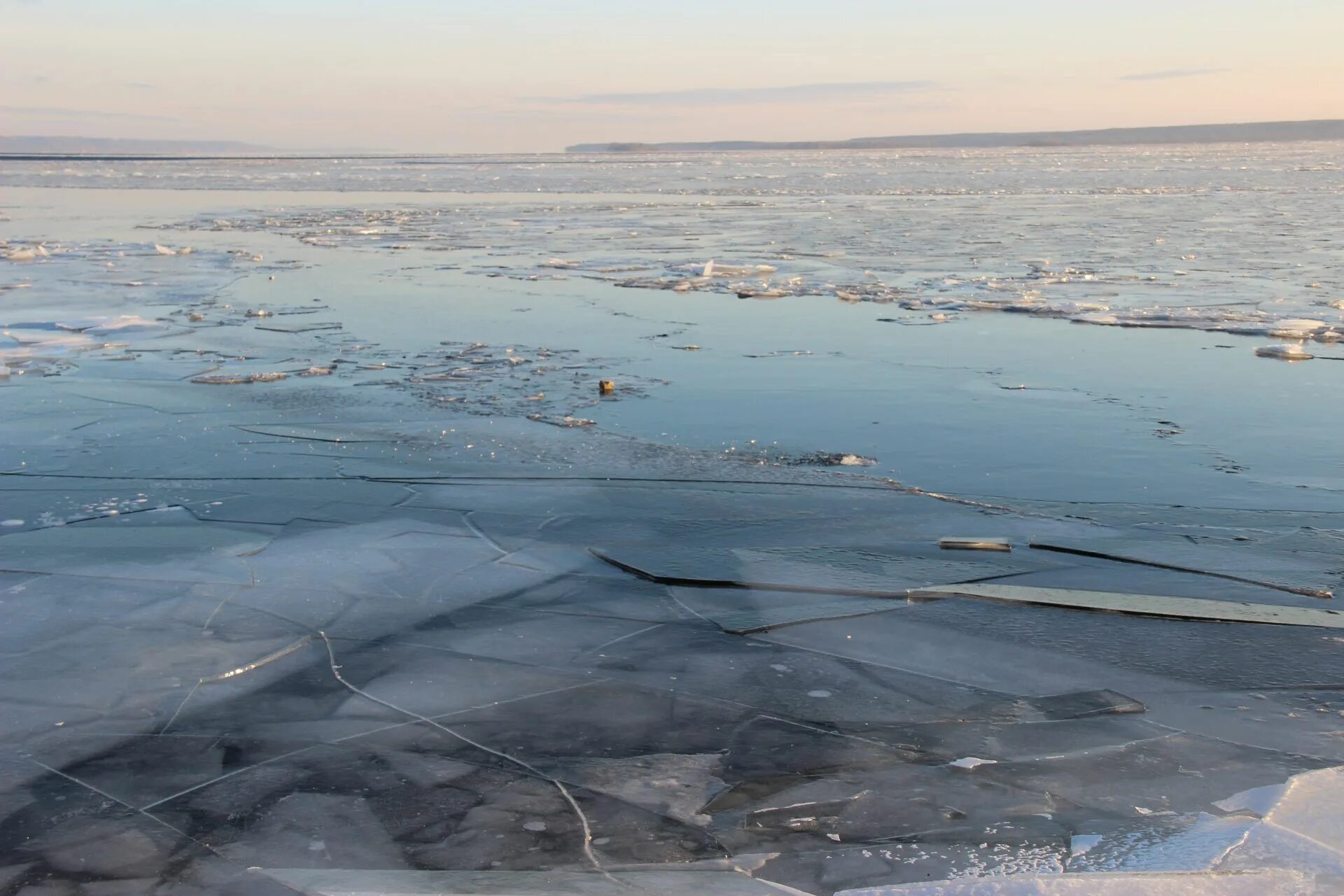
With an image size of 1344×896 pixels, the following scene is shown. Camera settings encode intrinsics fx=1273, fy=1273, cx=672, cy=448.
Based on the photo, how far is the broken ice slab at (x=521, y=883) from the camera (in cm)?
268

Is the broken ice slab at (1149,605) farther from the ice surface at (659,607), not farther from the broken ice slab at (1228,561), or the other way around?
the broken ice slab at (1228,561)

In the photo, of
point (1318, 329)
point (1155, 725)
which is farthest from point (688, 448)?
point (1318, 329)

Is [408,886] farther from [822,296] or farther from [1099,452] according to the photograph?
[822,296]

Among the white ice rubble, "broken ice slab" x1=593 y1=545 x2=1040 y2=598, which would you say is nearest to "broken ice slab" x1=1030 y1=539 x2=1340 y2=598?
"broken ice slab" x1=593 y1=545 x2=1040 y2=598

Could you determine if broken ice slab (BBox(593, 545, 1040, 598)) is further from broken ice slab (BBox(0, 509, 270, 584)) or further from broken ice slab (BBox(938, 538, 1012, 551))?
broken ice slab (BBox(0, 509, 270, 584))

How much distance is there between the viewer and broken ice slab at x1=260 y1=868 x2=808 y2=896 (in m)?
2.68

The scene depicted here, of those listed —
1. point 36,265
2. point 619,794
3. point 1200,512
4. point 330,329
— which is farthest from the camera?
point 36,265

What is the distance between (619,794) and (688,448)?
12.4ft

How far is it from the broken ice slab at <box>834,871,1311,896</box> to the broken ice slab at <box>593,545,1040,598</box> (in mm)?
1998

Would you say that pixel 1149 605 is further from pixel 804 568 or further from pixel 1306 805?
pixel 1306 805

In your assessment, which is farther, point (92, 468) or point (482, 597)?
point (92, 468)

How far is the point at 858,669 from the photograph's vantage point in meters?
3.97

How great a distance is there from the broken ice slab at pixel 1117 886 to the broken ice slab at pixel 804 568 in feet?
6.55

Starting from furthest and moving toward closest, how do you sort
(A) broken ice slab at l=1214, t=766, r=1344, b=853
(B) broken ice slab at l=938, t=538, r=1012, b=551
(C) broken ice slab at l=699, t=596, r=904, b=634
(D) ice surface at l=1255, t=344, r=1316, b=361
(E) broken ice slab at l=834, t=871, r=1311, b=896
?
(D) ice surface at l=1255, t=344, r=1316, b=361, (B) broken ice slab at l=938, t=538, r=1012, b=551, (C) broken ice slab at l=699, t=596, r=904, b=634, (A) broken ice slab at l=1214, t=766, r=1344, b=853, (E) broken ice slab at l=834, t=871, r=1311, b=896
